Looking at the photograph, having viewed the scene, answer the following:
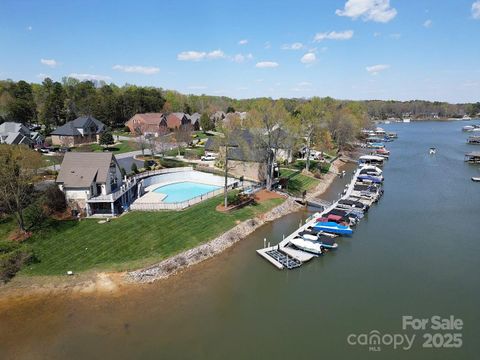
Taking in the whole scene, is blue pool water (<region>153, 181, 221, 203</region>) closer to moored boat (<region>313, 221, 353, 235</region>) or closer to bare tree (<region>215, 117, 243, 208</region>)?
bare tree (<region>215, 117, 243, 208</region>)

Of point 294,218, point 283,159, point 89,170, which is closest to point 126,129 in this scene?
point 283,159

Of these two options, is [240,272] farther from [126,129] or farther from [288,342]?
[126,129]

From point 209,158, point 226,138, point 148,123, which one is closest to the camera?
point 226,138

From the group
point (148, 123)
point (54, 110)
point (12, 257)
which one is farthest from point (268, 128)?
point (54, 110)

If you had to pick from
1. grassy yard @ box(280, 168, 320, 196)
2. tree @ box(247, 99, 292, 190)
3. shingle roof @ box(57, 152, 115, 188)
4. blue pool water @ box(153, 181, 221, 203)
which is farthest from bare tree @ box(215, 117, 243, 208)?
shingle roof @ box(57, 152, 115, 188)

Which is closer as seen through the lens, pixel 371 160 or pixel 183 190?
pixel 183 190

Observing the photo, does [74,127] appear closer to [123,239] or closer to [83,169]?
[83,169]
